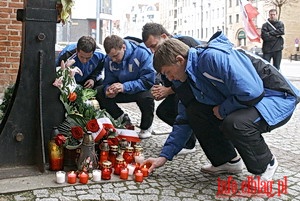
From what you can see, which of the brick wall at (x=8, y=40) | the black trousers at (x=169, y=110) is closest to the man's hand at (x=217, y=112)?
the black trousers at (x=169, y=110)

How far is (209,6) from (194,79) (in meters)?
74.3

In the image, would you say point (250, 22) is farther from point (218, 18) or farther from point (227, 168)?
point (218, 18)

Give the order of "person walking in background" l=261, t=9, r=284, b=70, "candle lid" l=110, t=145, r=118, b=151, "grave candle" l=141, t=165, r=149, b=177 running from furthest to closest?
1. "person walking in background" l=261, t=9, r=284, b=70
2. "candle lid" l=110, t=145, r=118, b=151
3. "grave candle" l=141, t=165, r=149, b=177

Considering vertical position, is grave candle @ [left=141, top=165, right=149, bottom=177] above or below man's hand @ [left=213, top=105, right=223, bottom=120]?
below

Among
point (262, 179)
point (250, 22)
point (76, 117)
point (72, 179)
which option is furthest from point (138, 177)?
point (250, 22)

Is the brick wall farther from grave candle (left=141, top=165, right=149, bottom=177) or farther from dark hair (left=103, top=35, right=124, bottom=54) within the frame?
grave candle (left=141, top=165, right=149, bottom=177)

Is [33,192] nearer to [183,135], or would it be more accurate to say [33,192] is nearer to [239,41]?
[183,135]

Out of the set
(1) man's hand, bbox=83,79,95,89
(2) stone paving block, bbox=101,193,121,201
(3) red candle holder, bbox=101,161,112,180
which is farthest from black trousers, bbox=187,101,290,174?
(1) man's hand, bbox=83,79,95,89

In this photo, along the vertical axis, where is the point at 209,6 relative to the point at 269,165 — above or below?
above

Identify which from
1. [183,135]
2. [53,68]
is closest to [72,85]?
[53,68]

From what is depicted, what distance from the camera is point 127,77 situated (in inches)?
193

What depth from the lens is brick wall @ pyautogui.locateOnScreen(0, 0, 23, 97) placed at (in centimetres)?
743

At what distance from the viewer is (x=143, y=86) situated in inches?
189

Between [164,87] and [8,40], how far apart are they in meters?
4.31
